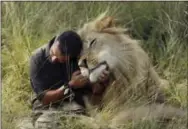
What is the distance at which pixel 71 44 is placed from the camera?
4535mm

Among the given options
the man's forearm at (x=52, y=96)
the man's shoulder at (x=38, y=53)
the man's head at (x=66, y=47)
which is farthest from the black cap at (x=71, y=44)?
the man's forearm at (x=52, y=96)

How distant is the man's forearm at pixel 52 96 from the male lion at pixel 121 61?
0.26 m

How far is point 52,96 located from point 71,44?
32 centimetres

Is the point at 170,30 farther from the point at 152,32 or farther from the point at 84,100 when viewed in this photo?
the point at 84,100

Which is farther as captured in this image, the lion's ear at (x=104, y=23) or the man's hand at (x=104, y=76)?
the lion's ear at (x=104, y=23)

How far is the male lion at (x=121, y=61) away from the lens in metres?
4.56

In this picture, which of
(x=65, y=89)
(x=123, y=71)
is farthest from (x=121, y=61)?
(x=65, y=89)

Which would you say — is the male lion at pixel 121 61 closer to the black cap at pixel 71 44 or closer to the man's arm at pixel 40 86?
the black cap at pixel 71 44

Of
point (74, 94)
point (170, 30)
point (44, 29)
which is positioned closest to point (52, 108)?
point (74, 94)

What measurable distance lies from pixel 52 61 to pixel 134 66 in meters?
0.48

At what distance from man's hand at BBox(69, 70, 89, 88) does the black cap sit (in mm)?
114

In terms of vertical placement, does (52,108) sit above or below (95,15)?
below

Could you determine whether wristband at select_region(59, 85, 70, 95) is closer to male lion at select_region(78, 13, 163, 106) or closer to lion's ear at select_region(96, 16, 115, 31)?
male lion at select_region(78, 13, 163, 106)

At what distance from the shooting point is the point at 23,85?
181 inches
